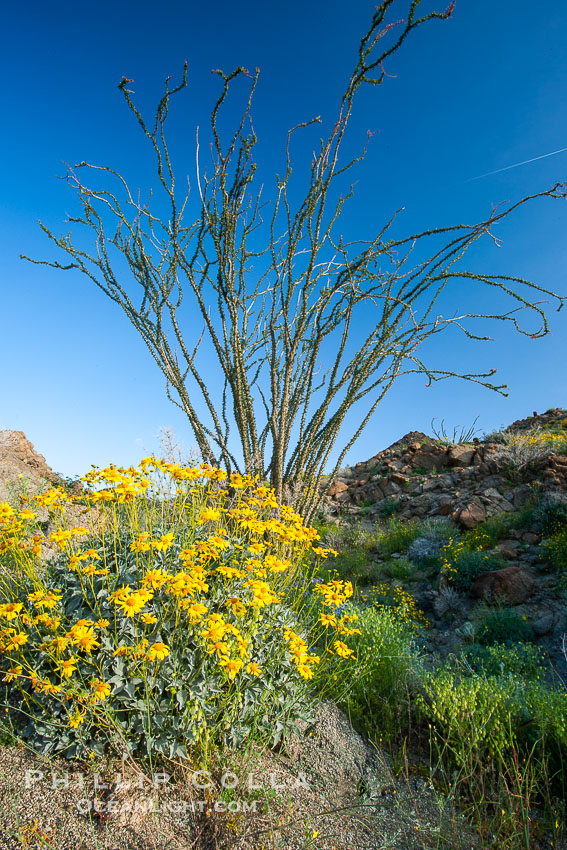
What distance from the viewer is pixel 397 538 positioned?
24.6ft

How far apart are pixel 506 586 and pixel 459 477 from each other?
4.58 metres

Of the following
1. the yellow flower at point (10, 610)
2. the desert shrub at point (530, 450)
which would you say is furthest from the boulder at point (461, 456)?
the yellow flower at point (10, 610)

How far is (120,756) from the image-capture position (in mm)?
2121

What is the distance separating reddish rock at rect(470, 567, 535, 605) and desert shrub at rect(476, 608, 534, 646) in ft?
1.46

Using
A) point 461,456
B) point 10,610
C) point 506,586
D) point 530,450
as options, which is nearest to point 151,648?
point 10,610

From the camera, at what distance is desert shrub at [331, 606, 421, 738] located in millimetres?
2979

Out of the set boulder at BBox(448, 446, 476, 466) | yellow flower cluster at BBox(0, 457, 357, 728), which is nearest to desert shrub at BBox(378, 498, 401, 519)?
boulder at BBox(448, 446, 476, 466)

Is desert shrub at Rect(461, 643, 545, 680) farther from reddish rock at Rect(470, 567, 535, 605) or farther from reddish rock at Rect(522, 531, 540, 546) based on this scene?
reddish rock at Rect(522, 531, 540, 546)

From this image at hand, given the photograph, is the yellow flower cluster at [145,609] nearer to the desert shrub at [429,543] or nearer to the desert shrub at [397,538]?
the desert shrub at [429,543]

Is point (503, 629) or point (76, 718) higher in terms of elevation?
point (503, 629)

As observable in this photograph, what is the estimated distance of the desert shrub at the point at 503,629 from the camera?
439cm

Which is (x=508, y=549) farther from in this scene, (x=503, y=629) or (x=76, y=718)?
(x=76, y=718)

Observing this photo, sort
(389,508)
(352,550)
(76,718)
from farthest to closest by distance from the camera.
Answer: (389,508)
(352,550)
(76,718)

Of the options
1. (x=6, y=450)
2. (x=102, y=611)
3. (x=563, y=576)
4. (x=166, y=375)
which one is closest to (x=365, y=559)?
(x=563, y=576)
